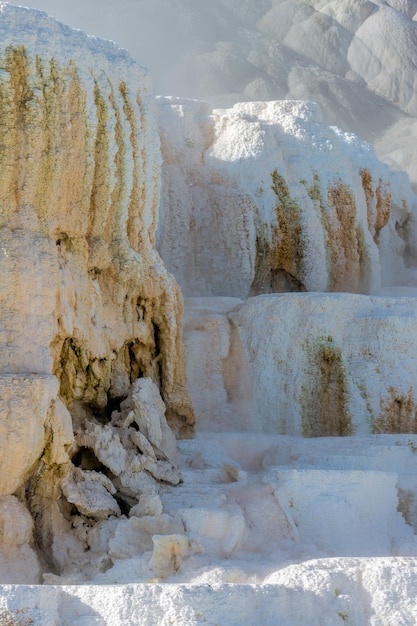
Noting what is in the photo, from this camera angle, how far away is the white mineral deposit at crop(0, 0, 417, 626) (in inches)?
353

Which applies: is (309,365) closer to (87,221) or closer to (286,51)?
(87,221)

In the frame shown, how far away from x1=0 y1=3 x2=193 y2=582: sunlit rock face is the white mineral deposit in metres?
0.02

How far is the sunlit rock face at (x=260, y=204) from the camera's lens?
55.7 feet

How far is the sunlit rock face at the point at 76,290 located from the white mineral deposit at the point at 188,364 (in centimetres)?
2

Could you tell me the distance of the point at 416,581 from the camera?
26.9 ft

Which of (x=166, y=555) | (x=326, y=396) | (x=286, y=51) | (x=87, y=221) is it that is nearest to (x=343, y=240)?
(x=326, y=396)

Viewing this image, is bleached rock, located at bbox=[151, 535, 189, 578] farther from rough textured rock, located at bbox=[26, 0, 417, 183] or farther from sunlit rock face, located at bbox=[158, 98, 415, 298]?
rough textured rock, located at bbox=[26, 0, 417, 183]

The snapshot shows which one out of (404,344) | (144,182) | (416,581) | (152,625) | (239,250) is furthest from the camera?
(239,250)

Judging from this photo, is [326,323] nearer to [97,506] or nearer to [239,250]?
[239,250]

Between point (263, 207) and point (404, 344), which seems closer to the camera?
point (404, 344)

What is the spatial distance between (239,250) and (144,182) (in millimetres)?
5026

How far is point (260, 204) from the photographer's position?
17375 mm

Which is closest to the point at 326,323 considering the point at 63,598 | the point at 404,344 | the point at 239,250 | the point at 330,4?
the point at 404,344

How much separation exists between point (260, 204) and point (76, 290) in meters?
6.75
